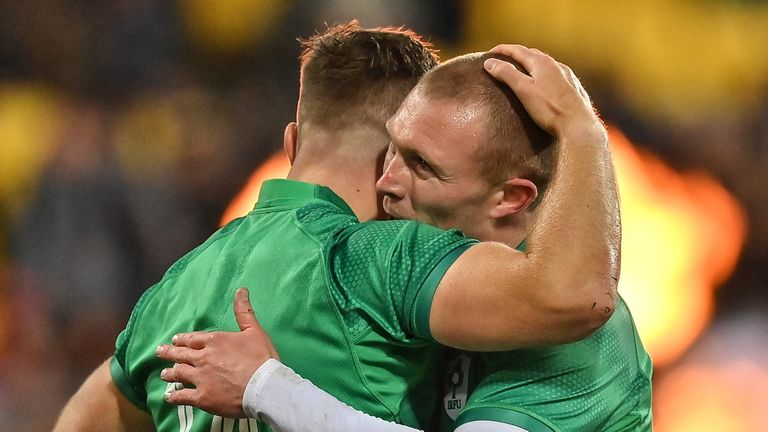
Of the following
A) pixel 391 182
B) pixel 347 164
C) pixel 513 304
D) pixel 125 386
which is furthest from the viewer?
pixel 125 386

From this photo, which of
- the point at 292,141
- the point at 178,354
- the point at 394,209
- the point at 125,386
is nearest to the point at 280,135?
the point at 292,141

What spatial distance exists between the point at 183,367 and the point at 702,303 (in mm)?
4069

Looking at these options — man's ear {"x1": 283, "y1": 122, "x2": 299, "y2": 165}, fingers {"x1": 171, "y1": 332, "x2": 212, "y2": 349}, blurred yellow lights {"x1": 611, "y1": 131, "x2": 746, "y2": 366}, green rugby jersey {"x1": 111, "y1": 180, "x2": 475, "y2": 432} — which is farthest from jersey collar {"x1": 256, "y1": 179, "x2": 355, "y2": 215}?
blurred yellow lights {"x1": 611, "y1": 131, "x2": 746, "y2": 366}

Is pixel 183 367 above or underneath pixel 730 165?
above

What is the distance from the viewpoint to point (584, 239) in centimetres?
176

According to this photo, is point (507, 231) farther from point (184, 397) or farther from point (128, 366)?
point (128, 366)

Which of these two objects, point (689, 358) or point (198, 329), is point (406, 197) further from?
point (689, 358)

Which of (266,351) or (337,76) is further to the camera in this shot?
(337,76)

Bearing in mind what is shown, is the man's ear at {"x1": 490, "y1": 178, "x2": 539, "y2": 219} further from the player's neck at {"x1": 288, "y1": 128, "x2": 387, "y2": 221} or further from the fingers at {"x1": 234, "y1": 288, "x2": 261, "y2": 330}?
the fingers at {"x1": 234, "y1": 288, "x2": 261, "y2": 330}

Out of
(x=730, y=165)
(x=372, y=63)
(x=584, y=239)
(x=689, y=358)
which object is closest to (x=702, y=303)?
(x=689, y=358)

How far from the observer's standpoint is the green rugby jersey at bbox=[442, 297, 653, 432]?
1809 millimetres

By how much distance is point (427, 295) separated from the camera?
1.77 meters

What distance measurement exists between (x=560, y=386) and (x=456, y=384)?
0.23 metres

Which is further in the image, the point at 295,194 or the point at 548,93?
the point at 295,194
